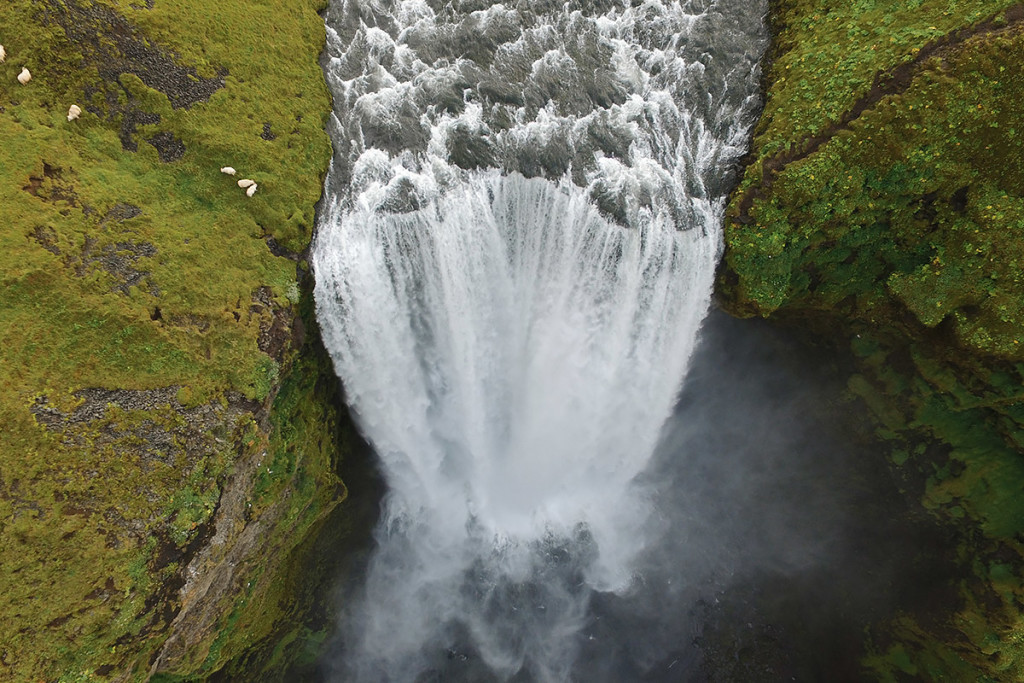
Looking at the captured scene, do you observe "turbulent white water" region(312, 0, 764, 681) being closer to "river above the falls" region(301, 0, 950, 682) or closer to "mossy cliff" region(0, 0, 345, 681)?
"river above the falls" region(301, 0, 950, 682)

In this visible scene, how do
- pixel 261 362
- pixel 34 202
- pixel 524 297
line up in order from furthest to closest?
pixel 524 297
pixel 261 362
pixel 34 202

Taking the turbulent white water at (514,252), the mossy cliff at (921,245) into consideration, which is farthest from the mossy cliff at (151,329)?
the mossy cliff at (921,245)

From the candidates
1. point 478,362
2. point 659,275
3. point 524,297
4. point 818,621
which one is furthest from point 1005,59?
point 818,621

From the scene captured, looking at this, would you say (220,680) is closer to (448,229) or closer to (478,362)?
(478,362)

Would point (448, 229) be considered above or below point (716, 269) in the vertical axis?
above

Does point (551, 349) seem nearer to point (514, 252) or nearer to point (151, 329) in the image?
point (514, 252)

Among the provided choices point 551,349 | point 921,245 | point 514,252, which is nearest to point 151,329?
point 514,252

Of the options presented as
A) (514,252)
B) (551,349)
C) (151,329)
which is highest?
(151,329)
